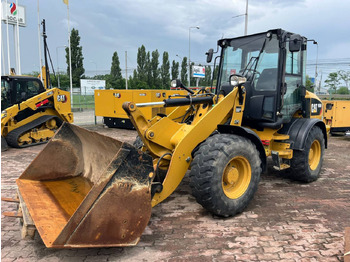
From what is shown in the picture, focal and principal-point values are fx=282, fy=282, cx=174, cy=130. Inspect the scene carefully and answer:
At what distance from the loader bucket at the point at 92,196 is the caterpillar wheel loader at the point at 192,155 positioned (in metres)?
0.01

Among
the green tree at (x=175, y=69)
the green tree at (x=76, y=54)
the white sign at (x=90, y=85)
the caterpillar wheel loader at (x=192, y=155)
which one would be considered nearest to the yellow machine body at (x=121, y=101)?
the caterpillar wheel loader at (x=192, y=155)

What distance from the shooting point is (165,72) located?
50.7m

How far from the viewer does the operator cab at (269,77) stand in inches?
189

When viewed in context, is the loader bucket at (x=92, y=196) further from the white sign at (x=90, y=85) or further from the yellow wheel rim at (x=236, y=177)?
the white sign at (x=90, y=85)

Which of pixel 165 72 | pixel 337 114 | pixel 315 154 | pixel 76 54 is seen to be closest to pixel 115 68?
pixel 165 72

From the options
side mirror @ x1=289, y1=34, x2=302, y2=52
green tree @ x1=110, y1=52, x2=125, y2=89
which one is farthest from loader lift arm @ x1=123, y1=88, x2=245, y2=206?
green tree @ x1=110, y1=52, x2=125, y2=89

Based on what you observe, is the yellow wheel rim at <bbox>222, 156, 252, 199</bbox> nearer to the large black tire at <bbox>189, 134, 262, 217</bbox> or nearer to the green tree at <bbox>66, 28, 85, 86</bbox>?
the large black tire at <bbox>189, 134, 262, 217</bbox>

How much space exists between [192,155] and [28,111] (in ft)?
25.5

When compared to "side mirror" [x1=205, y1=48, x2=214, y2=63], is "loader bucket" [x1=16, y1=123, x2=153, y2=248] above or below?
below

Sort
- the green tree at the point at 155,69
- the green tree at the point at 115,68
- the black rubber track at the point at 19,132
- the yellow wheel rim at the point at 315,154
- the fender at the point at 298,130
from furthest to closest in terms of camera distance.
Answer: the green tree at the point at 115,68
the green tree at the point at 155,69
the black rubber track at the point at 19,132
the yellow wheel rim at the point at 315,154
the fender at the point at 298,130

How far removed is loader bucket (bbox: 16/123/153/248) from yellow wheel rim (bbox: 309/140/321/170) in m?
3.96

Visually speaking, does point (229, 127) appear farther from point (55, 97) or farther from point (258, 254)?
point (55, 97)

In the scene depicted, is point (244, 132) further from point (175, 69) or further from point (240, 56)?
point (175, 69)

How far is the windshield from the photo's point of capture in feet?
16.5
